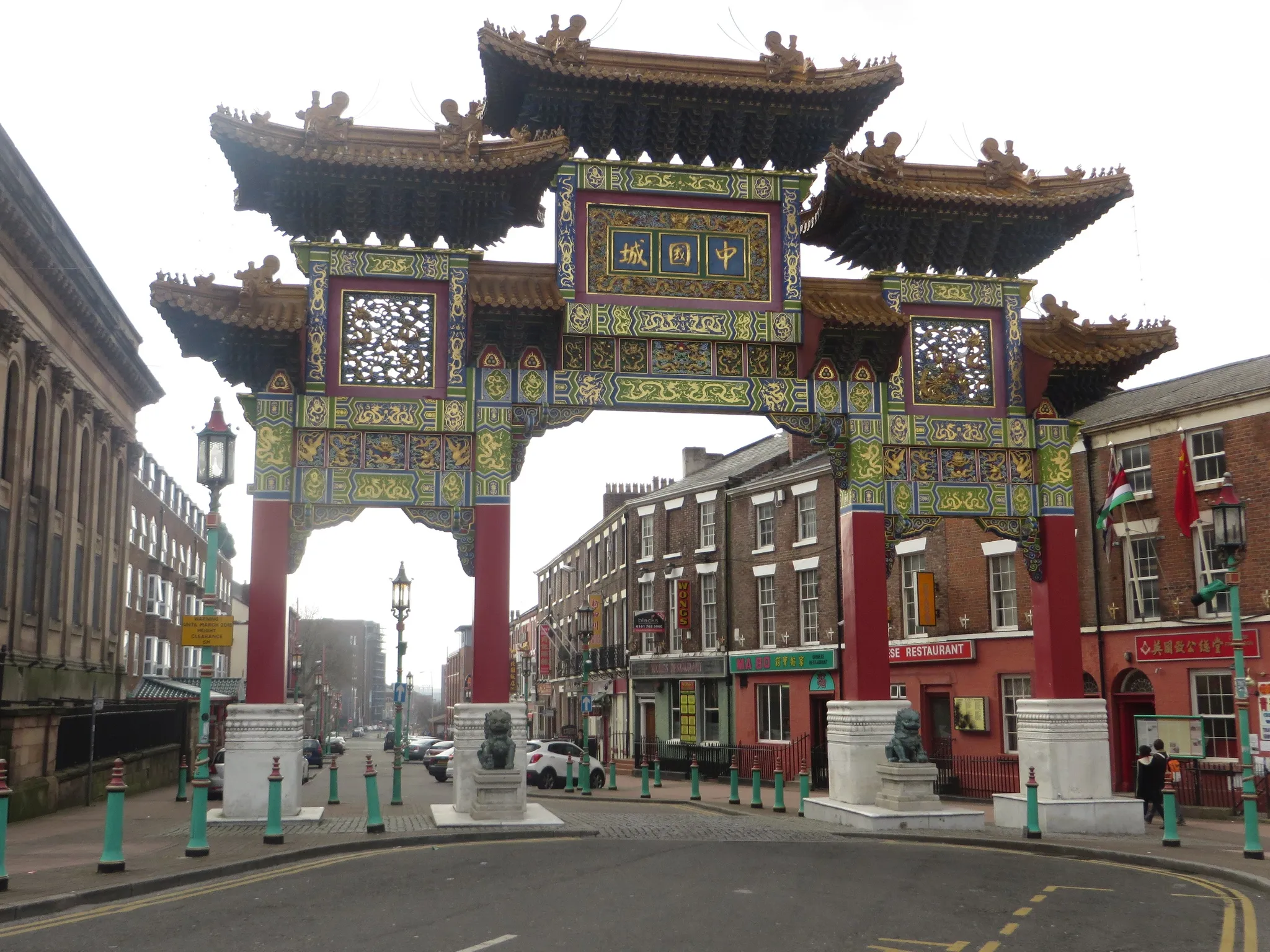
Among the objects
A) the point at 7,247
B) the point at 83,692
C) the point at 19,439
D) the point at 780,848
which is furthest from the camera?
the point at 83,692

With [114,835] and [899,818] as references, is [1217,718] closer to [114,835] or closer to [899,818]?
[899,818]

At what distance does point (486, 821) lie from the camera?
1789cm

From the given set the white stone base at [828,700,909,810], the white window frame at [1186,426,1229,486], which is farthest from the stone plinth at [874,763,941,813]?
the white window frame at [1186,426,1229,486]

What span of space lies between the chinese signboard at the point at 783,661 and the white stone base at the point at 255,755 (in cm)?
2114

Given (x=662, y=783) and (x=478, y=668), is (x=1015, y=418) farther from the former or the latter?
(x=662, y=783)

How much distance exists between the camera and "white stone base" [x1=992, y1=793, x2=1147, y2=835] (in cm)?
1941

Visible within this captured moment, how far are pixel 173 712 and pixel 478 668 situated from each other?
23893 millimetres

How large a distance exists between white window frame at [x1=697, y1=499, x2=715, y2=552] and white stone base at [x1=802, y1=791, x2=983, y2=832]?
22852 mm

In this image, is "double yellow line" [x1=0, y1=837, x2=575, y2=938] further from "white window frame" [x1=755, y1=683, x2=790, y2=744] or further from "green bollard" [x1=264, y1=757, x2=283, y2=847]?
"white window frame" [x1=755, y1=683, x2=790, y2=744]

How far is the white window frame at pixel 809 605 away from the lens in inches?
1476

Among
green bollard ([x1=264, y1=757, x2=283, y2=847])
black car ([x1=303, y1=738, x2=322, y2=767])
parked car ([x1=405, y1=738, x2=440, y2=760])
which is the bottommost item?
parked car ([x1=405, y1=738, x2=440, y2=760])

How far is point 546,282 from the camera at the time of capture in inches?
807

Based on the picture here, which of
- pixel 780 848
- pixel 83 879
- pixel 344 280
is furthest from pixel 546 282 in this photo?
pixel 83 879

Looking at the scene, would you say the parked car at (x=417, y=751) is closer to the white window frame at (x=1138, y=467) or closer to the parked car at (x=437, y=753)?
the parked car at (x=437, y=753)
